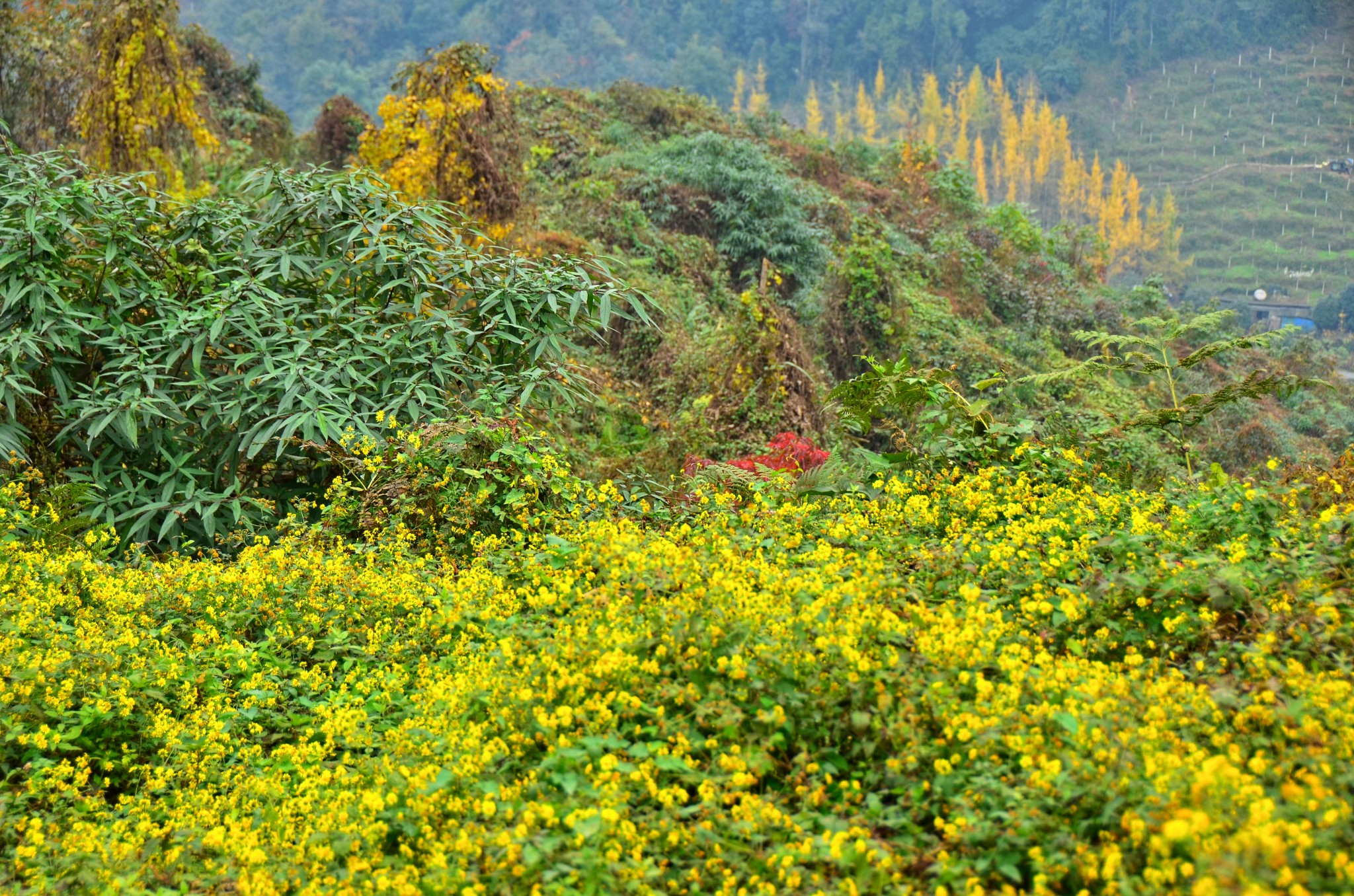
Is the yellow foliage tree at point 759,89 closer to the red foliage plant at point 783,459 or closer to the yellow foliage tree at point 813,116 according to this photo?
the yellow foliage tree at point 813,116

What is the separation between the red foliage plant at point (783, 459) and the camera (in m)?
5.45

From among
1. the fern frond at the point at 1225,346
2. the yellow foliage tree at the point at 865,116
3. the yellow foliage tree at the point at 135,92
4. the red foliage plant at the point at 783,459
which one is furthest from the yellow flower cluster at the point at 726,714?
the yellow foliage tree at the point at 865,116

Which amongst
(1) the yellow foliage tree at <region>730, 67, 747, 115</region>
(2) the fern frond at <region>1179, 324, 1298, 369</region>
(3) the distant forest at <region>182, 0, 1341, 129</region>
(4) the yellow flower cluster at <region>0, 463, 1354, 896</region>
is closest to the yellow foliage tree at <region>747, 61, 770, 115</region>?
(1) the yellow foliage tree at <region>730, 67, 747, 115</region>

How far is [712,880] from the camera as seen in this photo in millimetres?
2027

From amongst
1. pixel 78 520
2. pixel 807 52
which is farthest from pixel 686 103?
pixel 807 52

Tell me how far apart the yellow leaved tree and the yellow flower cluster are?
17.3 ft

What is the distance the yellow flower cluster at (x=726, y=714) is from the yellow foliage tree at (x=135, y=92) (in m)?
5.54

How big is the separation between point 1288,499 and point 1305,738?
1.59 metres

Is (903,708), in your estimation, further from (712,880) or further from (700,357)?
(700,357)

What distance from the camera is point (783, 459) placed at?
18.8ft

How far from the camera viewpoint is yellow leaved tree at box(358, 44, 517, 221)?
320 inches

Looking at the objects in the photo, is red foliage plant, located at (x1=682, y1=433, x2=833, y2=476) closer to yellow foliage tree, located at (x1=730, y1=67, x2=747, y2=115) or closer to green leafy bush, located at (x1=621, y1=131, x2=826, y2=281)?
green leafy bush, located at (x1=621, y1=131, x2=826, y2=281)

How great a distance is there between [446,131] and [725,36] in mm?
83098

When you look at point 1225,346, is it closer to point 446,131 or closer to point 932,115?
point 446,131
